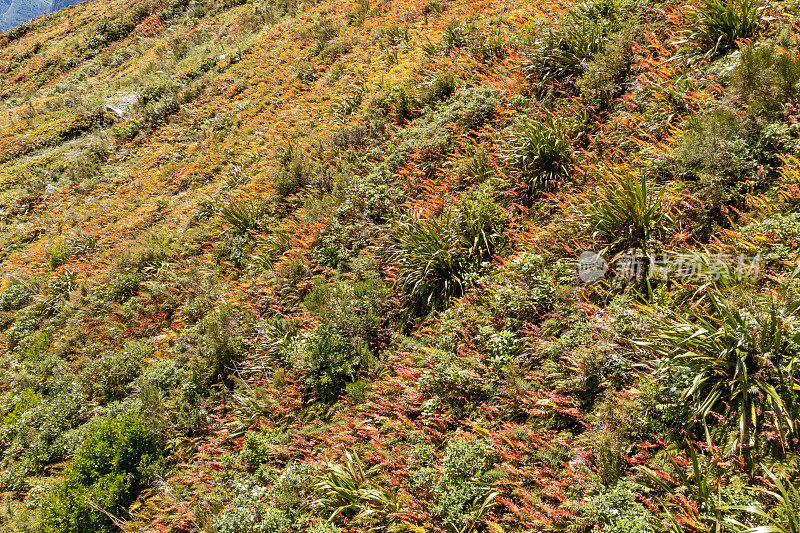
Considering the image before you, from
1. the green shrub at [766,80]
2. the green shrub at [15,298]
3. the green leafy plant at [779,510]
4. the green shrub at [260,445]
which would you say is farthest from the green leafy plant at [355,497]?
the green shrub at [15,298]

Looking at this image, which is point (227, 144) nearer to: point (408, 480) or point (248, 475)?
point (248, 475)

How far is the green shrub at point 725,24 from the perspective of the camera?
599cm

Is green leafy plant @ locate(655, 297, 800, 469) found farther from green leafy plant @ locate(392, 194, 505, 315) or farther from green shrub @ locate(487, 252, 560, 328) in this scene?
green leafy plant @ locate(392, 194, 505, 315)

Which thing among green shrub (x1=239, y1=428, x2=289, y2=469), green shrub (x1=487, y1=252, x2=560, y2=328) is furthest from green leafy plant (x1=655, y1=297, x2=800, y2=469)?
green shrub (x1=239, y1=428, x2=289, y2=469)

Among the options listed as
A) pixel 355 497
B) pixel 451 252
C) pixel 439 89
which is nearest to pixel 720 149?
pixel 451 252

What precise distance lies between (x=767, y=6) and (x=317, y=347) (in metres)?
8.25

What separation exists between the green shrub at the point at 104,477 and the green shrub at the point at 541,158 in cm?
733

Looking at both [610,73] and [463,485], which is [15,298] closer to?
[463,485]

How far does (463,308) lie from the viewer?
596cm

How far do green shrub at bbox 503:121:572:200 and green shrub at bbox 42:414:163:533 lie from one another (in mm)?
7329

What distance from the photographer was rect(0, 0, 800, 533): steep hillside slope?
12.2 ft

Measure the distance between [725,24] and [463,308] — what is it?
5.65 m

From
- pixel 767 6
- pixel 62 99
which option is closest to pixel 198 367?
pixel 767 6

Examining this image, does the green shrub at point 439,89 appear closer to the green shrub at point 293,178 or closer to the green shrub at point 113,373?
the green shrub at point 293,178
